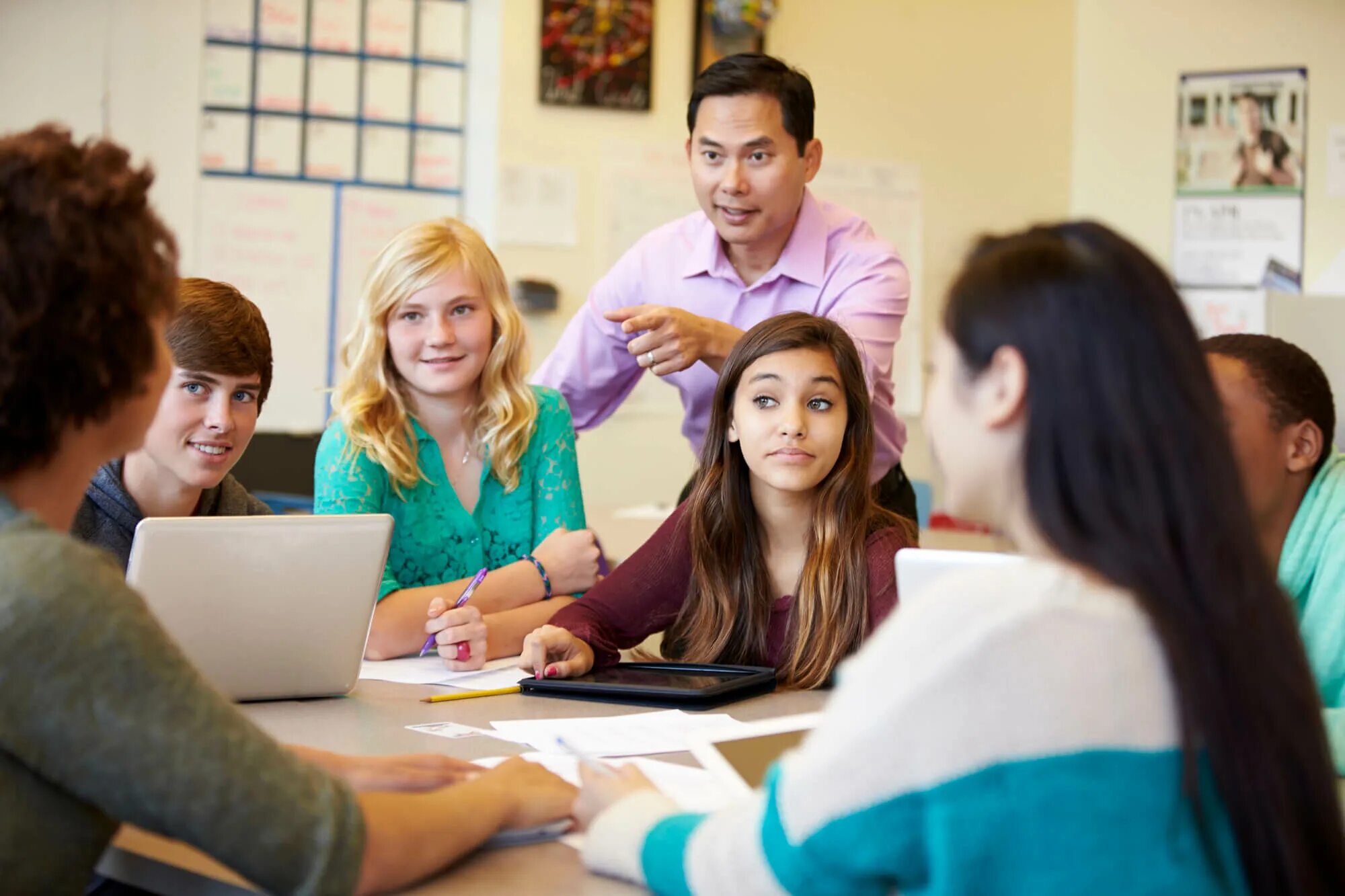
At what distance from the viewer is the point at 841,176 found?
465 cm

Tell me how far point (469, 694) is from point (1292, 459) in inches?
42.2

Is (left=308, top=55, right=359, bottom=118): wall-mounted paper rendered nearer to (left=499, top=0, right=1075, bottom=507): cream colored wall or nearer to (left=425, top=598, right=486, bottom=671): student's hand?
(left=499, top=0, right=1075, bottom=507): cream colored wall

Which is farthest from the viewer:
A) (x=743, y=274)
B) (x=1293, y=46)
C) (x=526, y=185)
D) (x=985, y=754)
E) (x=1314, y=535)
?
(x=1293, y=46)

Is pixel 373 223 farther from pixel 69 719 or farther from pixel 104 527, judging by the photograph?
pixel 69 719

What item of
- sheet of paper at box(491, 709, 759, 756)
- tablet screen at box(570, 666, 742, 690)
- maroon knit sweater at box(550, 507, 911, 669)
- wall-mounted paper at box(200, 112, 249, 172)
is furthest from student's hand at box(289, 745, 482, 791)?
wall-mounted paper at box(200, 112, 249, 172)

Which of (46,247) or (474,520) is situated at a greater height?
(46,247)

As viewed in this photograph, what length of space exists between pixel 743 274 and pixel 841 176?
2084 millimetres

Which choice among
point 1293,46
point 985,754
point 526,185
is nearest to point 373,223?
point 526,185

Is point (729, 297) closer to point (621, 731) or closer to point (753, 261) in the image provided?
point (753, 261)

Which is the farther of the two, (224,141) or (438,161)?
(438,161)

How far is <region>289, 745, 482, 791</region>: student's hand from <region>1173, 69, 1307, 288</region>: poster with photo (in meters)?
4.16

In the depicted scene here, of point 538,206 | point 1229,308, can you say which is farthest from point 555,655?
point 1229,308

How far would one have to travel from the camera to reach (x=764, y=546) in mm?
2014

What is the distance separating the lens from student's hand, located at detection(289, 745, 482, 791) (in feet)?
3.67
